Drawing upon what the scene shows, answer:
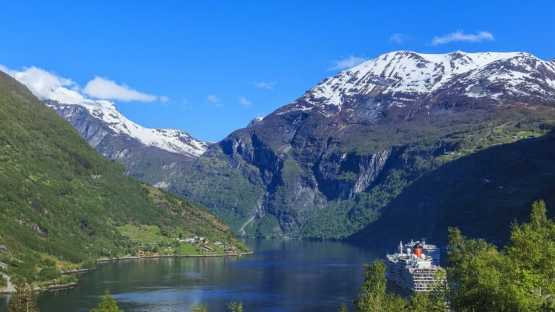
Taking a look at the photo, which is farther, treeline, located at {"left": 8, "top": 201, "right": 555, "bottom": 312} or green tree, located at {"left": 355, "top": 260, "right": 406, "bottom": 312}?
green tree, located at {"left": 355, "top": 260, "right": 406, "bottom": 312}

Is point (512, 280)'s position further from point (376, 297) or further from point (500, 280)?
point (376, 297)

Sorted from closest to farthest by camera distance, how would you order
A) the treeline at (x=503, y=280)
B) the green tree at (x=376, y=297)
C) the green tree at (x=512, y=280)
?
the green tree at (x=512, y=280) → the treeline at (x=503, y=280) → the green tree at (x=376, y=297)

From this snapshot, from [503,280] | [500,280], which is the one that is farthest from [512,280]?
[500,280]

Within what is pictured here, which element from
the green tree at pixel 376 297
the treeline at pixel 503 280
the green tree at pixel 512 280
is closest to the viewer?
the green tree at pixel 512 280

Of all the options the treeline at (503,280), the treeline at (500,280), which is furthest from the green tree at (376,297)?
the treeline at (500,280)

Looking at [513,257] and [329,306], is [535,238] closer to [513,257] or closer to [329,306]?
[513,257]

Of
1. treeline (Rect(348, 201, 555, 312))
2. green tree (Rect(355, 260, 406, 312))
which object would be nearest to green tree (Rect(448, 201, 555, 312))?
treeline (Rect(348, 201, 555, 312))

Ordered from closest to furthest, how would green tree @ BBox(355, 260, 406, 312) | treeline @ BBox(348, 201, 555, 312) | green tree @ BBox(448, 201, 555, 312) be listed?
green tree @ BBox(448, 201, 555, 312) < treeline @ BBox(348, 201, 555, 312) < green tree @ BBox(355, 260, 406, 312)

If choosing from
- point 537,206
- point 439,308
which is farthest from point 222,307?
point 439,308

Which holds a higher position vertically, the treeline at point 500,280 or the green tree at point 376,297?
the treeline at point 500,280

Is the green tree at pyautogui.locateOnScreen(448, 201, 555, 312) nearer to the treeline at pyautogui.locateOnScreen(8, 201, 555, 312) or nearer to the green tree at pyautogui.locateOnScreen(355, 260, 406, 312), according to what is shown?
the treeline at pyautogui.locateOnScreen(8, 201, 555, 312)

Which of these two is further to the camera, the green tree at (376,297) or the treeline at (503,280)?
the green tree at (376,297)

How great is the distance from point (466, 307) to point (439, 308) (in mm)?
4957

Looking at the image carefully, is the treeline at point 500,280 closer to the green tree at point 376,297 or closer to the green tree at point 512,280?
the green tree at point 512,280
